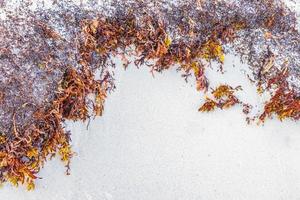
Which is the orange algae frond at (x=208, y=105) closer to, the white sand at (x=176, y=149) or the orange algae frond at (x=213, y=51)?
the white sand at (x=176, y=149)

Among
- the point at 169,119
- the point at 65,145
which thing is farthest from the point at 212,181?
Result: the point at 65,145

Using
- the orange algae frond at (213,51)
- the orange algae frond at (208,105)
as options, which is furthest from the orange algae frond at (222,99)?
the orange algae frond at (213,51)

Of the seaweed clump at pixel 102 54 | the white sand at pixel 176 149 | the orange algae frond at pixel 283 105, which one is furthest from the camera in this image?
the orange algae frond at pixel 283 105

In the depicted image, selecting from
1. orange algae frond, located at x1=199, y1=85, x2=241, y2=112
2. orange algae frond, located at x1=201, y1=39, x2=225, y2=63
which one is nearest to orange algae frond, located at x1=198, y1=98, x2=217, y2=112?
orange algae frond, located at x1=199, y1=85, x2=241, y2=112

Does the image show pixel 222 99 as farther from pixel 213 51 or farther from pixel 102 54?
pixel 102 54

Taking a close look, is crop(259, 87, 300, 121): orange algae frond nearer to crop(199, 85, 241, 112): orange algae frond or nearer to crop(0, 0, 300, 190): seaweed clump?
crop(0, 0, 300, 190): seaweed clump

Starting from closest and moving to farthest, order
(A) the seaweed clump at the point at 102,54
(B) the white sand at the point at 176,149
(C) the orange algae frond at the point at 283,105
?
(A) the seaweed clump at the point at 102,54
(B) the white sand at the point at 176,149
(C) the orange algae frond at the point at 283,105

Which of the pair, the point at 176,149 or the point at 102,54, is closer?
the point at 102,54

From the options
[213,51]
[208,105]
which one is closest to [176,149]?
[208,105]

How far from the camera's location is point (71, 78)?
3.33 metres

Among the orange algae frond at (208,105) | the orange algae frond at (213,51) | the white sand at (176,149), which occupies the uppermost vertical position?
the orange algae frond at (213,51)

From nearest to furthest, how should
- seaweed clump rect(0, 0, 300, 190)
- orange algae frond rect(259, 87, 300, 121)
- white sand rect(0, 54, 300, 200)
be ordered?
seaweed clump rect(0, 0, 300, 190) < white sand rect(0, 54, 300, 200) < orange algae frond rect(259, 87, 300, 121)

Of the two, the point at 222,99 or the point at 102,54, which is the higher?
the point at 102,54

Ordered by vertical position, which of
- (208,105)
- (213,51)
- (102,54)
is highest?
(213,51)
